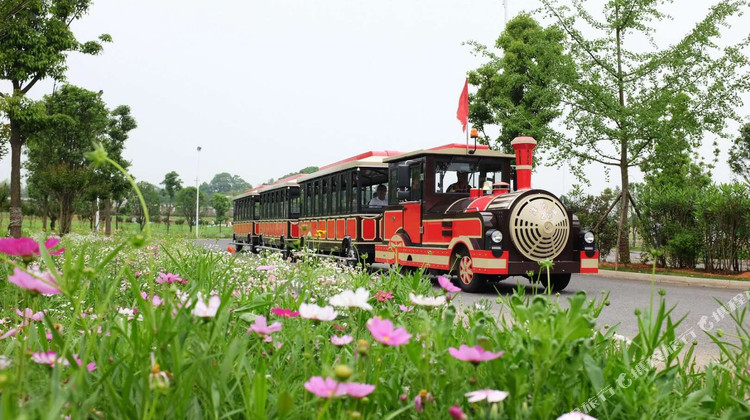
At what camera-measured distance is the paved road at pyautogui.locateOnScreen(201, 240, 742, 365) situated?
592cm

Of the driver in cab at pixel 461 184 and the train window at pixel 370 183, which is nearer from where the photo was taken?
the driver in cab at pixel 461 184

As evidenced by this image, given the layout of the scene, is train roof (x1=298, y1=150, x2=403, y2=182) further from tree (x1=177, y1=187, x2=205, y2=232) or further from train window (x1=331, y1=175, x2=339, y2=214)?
tree (x1=177, y1=187, x2=205, y2=232)

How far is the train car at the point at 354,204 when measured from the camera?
45.5 feet

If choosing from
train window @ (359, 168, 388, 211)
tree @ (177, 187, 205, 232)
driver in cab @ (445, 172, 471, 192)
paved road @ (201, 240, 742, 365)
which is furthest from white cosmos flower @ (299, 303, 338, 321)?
tree @ (177, 187, 205, 232)

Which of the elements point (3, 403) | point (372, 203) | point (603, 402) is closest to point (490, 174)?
point (372, 203)

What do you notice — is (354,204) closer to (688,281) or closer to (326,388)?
(688,281)

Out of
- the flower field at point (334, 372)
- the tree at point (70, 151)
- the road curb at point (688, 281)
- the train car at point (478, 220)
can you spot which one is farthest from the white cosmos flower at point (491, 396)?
the tree at point (70, 151)

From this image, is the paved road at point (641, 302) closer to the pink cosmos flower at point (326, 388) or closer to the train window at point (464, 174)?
the train window at point (464, 174)

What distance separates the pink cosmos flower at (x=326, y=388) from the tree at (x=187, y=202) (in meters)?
75.1

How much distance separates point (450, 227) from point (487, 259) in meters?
1.15

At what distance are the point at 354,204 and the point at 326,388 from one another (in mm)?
13365

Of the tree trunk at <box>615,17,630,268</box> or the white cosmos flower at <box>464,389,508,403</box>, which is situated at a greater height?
the tree trunk at <box>615,17,630,268</box>

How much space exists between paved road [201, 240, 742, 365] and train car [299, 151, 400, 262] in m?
3.41

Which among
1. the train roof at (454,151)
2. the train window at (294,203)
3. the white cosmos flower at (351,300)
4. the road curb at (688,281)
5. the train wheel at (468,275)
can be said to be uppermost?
the train roof at (454,151)
